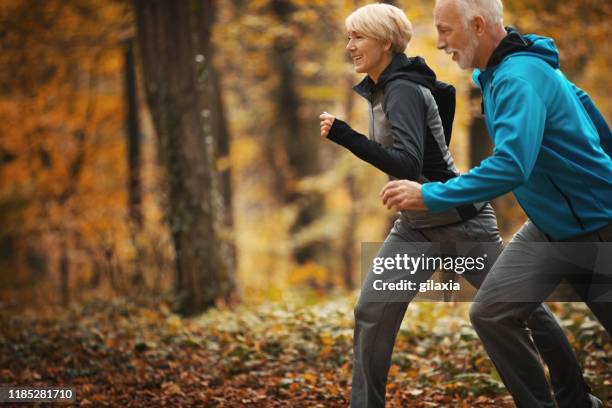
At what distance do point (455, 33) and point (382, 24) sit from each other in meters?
0.53

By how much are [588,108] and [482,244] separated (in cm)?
90

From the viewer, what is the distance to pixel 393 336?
3.77 metres

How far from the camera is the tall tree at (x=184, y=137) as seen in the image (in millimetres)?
8148

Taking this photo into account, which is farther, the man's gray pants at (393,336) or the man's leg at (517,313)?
the man's gray pants at (393,336)

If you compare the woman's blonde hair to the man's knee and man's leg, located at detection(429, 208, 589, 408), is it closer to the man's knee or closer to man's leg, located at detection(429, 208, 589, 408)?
man's leg, located at detection(429, 208, 589, 408)

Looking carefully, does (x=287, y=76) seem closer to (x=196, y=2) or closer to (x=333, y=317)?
(x=196, y=2)

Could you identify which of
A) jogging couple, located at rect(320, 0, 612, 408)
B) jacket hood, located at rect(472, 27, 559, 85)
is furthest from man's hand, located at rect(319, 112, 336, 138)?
jacket hood, located at rect(472, 27, 559, 85)

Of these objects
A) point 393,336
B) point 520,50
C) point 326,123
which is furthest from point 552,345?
point 326,123

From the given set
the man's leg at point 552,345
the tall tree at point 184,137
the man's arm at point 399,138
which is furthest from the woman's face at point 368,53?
the tall tree at point 184,137

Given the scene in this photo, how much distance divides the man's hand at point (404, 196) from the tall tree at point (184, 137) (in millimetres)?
5330

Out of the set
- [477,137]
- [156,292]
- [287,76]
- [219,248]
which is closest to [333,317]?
[219,248]

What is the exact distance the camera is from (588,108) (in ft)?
11.5

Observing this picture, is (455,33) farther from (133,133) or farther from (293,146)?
(293,146)

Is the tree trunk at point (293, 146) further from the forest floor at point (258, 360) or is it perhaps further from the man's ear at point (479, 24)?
the man's ear at point (479, 24)
